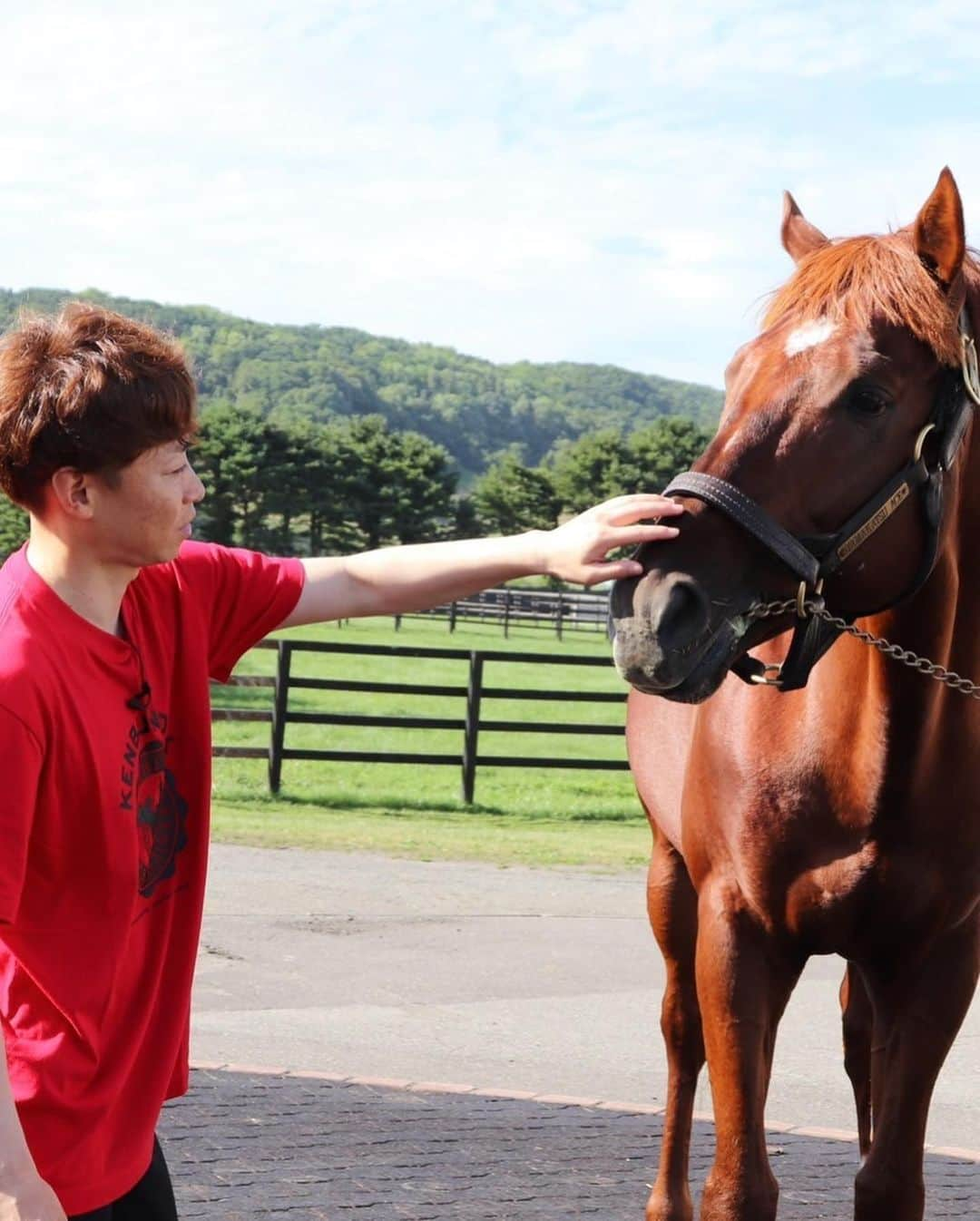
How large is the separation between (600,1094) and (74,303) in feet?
14.5

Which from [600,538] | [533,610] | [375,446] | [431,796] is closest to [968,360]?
[600,538]

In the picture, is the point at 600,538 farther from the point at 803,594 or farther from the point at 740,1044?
the point at 740,1044

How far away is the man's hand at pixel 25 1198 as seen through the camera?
1809 mm

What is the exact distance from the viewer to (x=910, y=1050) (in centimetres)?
333

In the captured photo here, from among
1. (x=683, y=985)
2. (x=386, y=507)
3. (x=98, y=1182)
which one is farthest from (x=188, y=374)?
(x=386, y=507)

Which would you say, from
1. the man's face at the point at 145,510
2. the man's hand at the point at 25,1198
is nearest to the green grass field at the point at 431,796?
the man's face at the point at 145,510

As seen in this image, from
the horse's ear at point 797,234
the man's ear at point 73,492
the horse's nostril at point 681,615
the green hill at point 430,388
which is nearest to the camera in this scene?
the man's ear at point 73,492

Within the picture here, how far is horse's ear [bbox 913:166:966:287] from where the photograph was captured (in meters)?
2.91

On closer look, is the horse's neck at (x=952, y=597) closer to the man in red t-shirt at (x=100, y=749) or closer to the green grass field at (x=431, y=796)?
the man in red t-shirt at (x=100, y=749)

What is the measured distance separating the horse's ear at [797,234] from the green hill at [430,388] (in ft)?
400

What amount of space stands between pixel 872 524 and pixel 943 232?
0.58 meters

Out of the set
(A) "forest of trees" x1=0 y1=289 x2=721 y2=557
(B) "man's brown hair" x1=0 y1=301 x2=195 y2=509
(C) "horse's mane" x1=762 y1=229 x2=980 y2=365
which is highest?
(A) "forest of trees" x1=0 y1=289 x2=721 y2=557

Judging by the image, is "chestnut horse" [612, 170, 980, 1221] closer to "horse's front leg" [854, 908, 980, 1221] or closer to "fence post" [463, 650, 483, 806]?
"horse's front leg" [854, 908, 980, 1221]

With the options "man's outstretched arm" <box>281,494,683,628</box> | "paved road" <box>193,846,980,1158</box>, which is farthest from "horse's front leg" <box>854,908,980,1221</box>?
"paved road" <box>193,846,980,1158</box>
